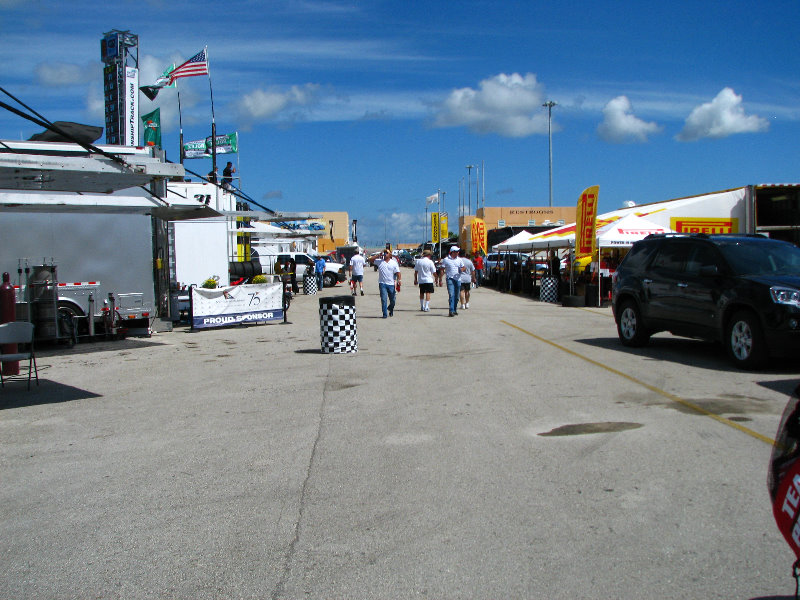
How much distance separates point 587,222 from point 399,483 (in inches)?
733

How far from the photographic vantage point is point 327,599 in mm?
3697

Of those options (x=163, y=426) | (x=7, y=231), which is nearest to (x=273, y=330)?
(x=7, y=231)

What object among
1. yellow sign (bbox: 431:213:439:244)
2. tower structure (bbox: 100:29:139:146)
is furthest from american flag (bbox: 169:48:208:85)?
yellow sign (bbox: 431:213:439:244)

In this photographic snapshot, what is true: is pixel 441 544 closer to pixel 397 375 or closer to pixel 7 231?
pixel 397 375

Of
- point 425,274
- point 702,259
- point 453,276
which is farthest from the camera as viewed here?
point 425,274

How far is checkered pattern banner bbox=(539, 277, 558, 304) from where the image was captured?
26.6 metres

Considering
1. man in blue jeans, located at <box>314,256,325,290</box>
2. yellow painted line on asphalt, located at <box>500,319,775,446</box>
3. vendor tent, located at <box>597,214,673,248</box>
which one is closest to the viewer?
yellow painted line on asphalt, located at <box>500,319,775,446</box>

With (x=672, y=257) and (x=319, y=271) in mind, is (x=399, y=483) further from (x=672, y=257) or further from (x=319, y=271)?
(x=319, y=271)

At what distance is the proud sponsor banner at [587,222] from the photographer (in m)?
22.4

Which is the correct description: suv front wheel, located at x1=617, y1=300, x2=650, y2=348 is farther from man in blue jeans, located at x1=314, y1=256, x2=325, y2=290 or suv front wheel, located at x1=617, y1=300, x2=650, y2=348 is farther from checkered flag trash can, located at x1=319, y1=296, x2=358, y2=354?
man in blue jeans, located at x1=314, y1=256, x2=325, y2=290

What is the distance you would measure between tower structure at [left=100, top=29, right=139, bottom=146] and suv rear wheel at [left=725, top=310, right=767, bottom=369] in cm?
1578

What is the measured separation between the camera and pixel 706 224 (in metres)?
24.1

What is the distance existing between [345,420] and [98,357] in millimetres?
7913

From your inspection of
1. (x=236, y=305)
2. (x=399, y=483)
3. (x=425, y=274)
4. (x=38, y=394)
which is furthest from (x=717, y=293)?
(x=236, y=305)
